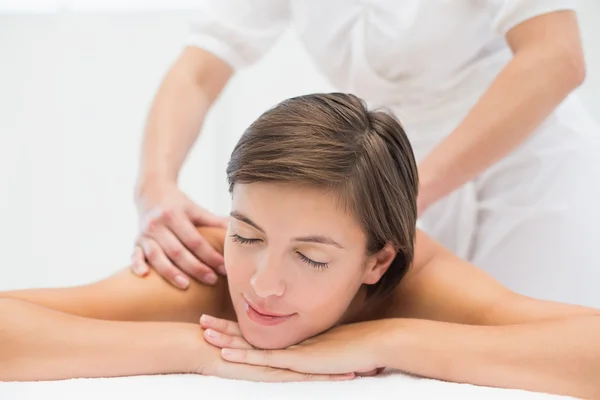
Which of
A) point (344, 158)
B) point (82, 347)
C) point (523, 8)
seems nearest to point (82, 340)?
point (82, 347)

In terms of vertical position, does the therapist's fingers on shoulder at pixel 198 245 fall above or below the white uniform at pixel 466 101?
below

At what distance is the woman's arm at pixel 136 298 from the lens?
1.10 meters

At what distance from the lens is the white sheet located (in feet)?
2.93

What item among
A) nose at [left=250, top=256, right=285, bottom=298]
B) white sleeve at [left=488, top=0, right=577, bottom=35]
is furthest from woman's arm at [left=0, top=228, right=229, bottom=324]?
white sleeve at [left=488, top=0, right=577, bottom=35]

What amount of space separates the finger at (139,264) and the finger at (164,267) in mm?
12

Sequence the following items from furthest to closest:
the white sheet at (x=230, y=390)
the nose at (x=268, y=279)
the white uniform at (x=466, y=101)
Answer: the white uniform at (x=466, y=101), the nose at (x=268, y=279), the white sheet at (x=230, y=390)

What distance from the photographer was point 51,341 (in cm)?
98

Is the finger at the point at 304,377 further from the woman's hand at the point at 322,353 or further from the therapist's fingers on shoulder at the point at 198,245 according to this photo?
the therapist's fingers on shoulder at the point at 198,245

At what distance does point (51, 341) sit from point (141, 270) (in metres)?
0.25

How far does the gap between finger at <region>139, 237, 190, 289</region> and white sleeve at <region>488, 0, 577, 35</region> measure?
2.22 feet

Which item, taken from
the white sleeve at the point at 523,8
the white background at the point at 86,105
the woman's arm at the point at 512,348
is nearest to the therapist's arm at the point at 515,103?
Result: the white sleeve at the point at 523,8

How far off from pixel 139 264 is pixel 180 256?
0.06 m

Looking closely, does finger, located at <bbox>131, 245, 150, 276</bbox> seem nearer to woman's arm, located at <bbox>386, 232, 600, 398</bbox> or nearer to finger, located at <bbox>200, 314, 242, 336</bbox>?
finger, located at <bbox>200, 314, 242, 336</bbox>

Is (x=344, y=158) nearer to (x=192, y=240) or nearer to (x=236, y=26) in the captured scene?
(x=192, y=240)
